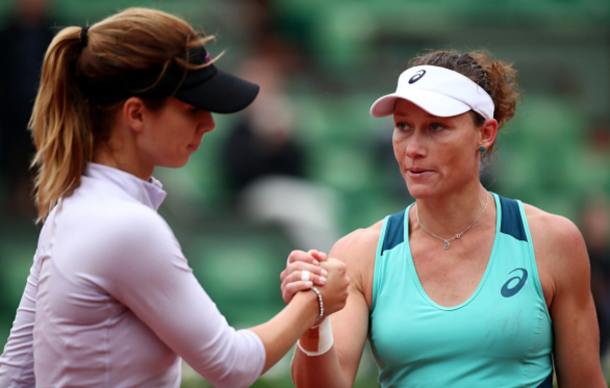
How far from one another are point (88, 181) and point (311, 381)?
3.44ft

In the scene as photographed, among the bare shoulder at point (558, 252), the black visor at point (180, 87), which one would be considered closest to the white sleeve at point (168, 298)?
the black visor at point (180, 87)

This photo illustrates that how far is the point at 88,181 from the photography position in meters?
2.07

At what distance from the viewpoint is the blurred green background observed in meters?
6.35

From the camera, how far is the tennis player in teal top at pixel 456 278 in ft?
8.54

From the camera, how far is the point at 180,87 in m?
2.10

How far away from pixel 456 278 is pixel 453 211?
248mm

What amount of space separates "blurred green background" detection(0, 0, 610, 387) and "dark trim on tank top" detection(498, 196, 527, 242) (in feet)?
11.7

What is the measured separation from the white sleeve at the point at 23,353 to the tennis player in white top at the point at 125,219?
0.14 metres

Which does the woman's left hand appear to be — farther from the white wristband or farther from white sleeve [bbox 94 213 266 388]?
white sleeve [bbox 94 213 266 388]

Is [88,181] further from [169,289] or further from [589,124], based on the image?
[589,124]

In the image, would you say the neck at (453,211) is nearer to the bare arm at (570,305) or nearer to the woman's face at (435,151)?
the woman's face at (435,151)

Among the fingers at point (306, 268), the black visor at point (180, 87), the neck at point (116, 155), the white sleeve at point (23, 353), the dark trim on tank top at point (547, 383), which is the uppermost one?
the black visor at point (180, 87)

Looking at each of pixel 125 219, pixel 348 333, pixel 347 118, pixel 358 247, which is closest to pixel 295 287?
pixel 348 333

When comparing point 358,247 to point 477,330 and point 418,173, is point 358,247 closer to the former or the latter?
point 418,173
